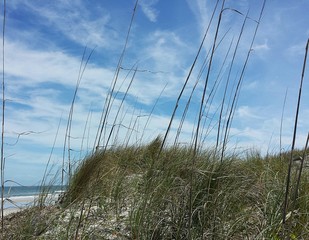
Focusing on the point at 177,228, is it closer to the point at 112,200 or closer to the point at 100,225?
the point at 100,225

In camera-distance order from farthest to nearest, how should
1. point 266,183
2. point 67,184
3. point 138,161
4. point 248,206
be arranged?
point 138,161, point 67,184, point 266,183, point 248,206

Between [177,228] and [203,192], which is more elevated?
[203,192]

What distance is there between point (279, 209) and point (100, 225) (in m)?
1.14

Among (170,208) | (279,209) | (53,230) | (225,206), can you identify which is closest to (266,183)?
(279,209)

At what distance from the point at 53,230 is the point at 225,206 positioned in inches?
42.2

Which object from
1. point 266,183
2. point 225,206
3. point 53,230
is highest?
point 266,183

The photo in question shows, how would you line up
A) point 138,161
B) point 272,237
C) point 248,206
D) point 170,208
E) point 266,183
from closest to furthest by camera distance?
1. point 272,237
2. point 170,208
3. point 248,206
4. point 266,183
5. point 138,161

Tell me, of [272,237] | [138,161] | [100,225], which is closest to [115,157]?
[138,161]

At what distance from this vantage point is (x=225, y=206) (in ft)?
7.12

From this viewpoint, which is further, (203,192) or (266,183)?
(266,183)

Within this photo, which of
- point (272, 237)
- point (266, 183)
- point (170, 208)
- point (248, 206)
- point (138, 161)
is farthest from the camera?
point (138, 161)

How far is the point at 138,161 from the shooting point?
4.36 metres

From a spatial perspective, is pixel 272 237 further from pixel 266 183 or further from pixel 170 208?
pixel 266 183

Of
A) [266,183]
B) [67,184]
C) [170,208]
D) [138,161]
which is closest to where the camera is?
[170,208]
